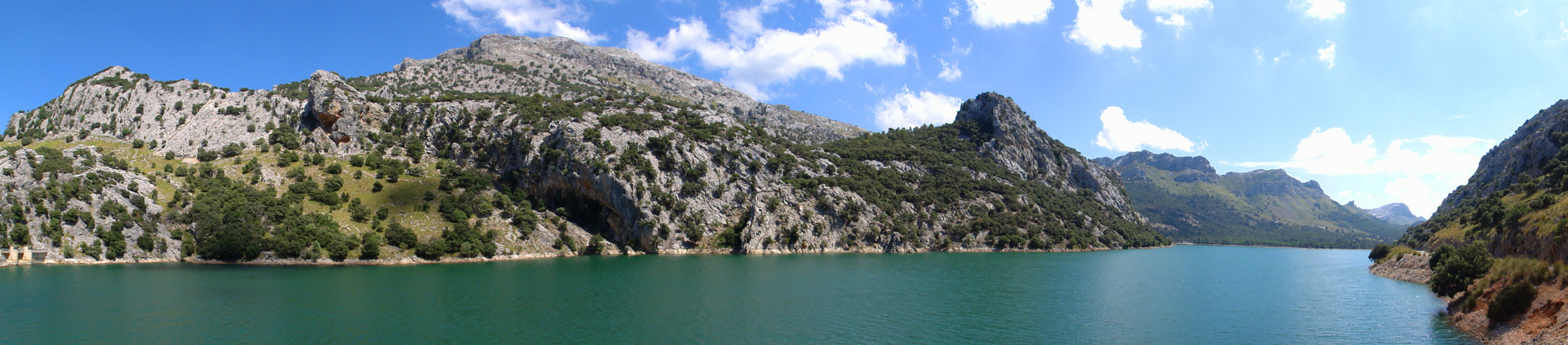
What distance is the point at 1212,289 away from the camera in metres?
58.8

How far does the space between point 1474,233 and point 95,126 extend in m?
186

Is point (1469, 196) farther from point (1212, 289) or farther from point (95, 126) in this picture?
point (95, 126)

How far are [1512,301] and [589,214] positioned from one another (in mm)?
102395

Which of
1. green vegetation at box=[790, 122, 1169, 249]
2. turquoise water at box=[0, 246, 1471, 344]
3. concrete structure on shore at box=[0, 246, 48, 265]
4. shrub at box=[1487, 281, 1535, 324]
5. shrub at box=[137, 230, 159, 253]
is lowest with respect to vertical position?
turquoise water at box=[0, 246, 1471, 344]

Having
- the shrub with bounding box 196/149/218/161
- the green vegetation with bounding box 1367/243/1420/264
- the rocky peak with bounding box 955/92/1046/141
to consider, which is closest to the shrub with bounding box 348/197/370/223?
the shrub with bounding box 196/149/218/161

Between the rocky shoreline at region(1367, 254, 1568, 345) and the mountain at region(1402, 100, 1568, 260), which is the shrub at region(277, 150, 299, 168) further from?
the mountain at region(1402, 100, 1568, 260)

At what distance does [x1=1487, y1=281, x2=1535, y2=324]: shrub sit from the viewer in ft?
101

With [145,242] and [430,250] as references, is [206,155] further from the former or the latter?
[430,250]

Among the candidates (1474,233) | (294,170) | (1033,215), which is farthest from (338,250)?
(1033,215)

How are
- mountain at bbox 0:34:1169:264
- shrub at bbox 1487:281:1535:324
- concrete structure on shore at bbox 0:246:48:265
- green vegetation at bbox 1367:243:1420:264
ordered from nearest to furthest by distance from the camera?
shrub at bbox 1487:281:1535:324 → concrete structure on shore at bbox 0:246:48:265 → mountain at bbox 0:34:1169:264 → green vegetation at bbox 1367:243:1420:264

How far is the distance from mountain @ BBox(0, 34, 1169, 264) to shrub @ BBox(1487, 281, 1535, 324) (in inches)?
3251

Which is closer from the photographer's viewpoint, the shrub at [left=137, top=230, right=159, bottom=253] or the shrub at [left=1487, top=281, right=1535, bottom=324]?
the shrub at [left=1487, top=281, right=1535, bottom=324]

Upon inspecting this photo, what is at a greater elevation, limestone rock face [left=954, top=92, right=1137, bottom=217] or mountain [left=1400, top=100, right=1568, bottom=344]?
limestone rock face [left=954, top=92, right=1137, bottom=217]

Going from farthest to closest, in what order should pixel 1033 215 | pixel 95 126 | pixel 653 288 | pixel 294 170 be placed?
pixel 1033 215 < pixel 95 126 < pixel 294 170 < pixel 653 288
